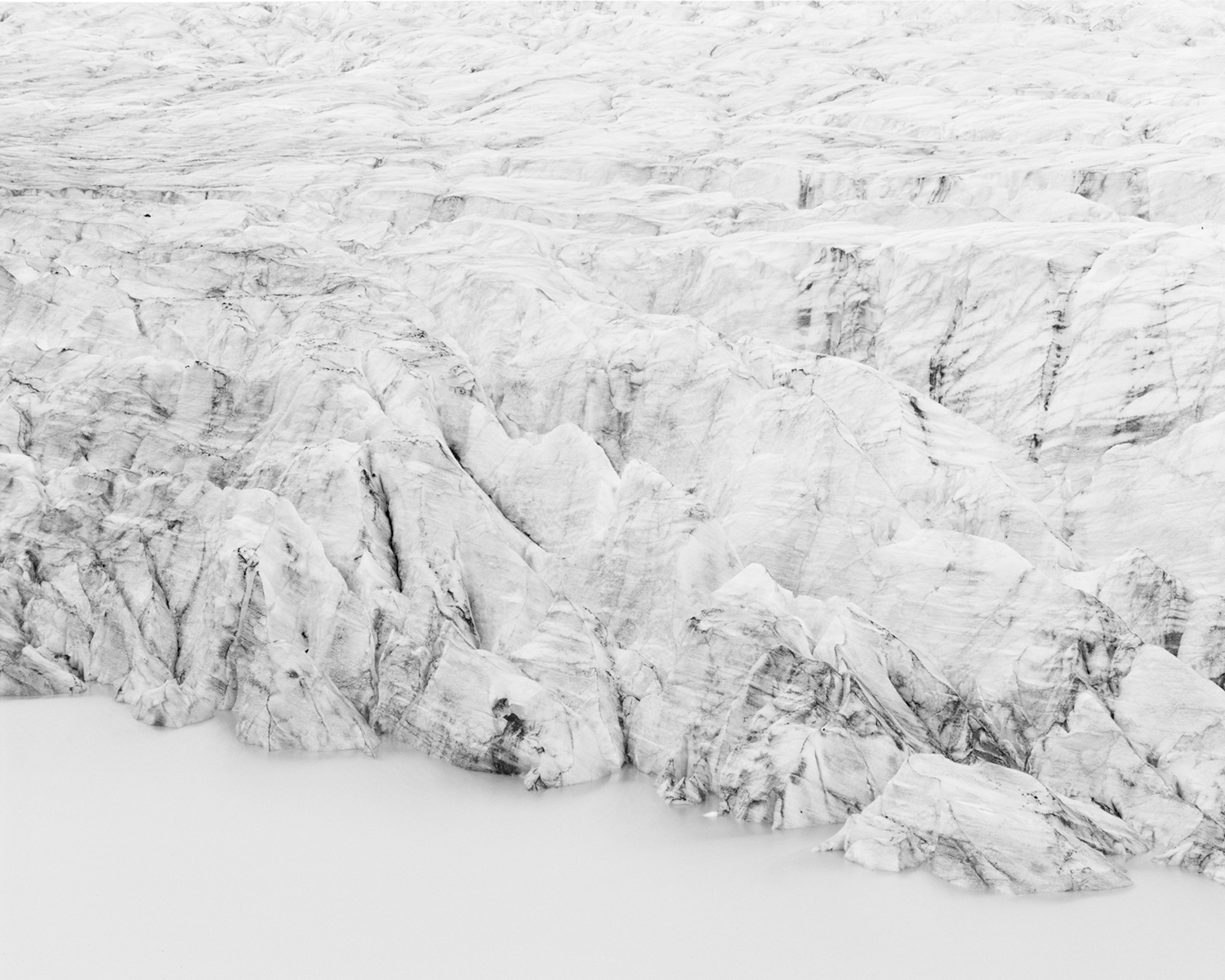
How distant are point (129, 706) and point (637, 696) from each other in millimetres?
5507

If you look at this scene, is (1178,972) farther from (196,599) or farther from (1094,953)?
(196,599)

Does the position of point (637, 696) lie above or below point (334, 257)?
below

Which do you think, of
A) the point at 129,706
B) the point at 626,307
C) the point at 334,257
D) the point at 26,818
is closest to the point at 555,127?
the point at 334,257

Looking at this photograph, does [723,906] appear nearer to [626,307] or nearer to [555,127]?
[626,307]

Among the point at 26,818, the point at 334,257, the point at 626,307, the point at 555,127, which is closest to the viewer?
the point at 26,818

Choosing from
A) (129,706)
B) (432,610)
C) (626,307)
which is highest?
(626,307)

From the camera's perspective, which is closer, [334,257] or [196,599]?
[196,599]

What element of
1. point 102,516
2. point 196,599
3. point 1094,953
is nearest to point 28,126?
point 102,516

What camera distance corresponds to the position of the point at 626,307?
18344 mm

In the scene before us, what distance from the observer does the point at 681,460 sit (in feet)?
51.7

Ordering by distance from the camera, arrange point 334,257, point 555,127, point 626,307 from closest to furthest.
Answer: point 626,307 < point 334,257 < point 555,127

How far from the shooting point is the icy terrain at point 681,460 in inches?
454

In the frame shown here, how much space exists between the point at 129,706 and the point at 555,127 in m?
17.3

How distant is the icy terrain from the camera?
11531 mm
